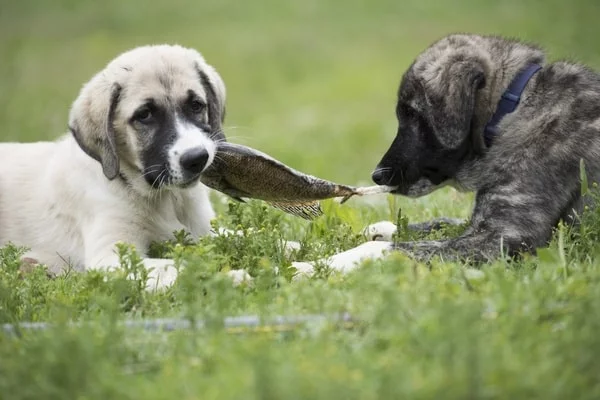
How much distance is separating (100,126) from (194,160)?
0.73 m

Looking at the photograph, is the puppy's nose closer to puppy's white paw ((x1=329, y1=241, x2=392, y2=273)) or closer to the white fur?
puppy's white paw ((x1=329, y1=241, x2=392, y2=273))

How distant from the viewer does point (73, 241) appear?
19.4ft

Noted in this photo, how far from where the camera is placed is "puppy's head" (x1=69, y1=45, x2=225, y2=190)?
17.4ft

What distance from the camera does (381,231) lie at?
573cm

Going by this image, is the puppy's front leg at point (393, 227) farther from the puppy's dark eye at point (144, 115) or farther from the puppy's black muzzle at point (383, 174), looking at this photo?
the puppy's dark eye at point (144, 115)

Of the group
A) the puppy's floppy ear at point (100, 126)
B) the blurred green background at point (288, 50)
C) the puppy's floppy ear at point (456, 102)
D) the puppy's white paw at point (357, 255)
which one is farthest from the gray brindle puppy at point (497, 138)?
the blurred green background at point (288, 50)

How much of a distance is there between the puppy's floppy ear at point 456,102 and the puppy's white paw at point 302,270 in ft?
3.54

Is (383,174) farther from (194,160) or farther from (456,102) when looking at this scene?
(194,160)

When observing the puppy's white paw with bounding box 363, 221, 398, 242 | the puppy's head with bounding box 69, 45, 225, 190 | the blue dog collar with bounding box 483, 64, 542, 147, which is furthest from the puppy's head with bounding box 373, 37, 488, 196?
the puppy's head with bounding box 69, 45, 225, 190

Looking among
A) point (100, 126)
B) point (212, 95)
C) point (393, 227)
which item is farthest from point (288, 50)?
point (100, 126)

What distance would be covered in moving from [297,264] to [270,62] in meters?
15.3

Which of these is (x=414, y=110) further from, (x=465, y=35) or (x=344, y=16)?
(x=344, y=16)

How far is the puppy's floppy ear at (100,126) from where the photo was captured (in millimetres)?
5477

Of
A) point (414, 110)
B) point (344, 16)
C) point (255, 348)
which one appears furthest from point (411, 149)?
point (344, 16)
